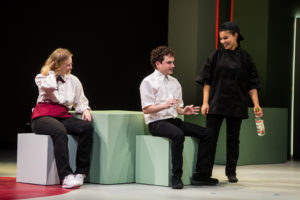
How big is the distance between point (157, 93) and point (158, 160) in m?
0.51

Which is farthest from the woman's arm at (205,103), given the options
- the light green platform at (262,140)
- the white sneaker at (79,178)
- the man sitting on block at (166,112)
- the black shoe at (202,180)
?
the light green platform at (262,140)

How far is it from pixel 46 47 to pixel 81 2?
0.84m

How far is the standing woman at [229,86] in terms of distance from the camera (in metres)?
4.20

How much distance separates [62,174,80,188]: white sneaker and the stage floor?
0.17 feet

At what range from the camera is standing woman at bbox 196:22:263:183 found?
4195 millimetres

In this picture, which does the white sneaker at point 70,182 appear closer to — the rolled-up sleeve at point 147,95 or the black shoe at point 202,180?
the rolled-up sleeve at point 147,95

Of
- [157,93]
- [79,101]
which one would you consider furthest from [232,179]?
[79,101]

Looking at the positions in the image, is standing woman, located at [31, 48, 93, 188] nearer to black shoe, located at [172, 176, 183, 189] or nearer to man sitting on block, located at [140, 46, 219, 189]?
man sitting on block, located at [140, 46, 219, 189]

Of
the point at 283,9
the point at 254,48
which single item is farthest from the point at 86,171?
the point at 283,9

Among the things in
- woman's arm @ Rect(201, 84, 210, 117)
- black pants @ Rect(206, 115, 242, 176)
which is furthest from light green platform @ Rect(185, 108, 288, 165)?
woman's arm @ Rect(201, 84, 210, 117)

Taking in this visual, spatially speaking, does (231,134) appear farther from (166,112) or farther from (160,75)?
(160,75)

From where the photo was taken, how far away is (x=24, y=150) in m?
4.09

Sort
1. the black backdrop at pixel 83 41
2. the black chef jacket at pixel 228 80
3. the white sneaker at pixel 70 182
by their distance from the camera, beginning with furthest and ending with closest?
the black backdrop at pixel 83 41 → the black chef jacket at pixel 228 80 → the white sneaker at pixel 70 182

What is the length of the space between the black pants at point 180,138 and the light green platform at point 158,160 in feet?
0.18
